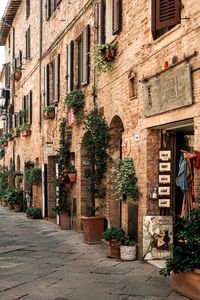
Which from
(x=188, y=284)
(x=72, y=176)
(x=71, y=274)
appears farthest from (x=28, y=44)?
(x=188, y=284)

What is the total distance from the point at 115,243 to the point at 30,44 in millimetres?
12428

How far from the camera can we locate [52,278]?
6637mm

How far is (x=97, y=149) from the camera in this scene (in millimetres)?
9531

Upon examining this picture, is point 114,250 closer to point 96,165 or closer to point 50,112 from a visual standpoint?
point 96,165

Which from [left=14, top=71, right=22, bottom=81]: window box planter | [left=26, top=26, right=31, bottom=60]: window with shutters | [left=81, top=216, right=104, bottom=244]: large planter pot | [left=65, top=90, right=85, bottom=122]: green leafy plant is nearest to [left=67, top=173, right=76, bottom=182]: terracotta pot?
[left=65, top=90, right=85, bottom=122]: green leafy plant

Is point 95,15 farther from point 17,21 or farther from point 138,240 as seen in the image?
point 17,21

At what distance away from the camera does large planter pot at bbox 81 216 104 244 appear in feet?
31.4

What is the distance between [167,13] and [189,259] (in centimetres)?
366

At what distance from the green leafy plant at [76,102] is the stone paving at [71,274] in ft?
10.8

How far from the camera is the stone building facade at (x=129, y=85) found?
20.7 feet

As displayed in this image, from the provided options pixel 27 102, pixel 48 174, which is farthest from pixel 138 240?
pixel 27 102

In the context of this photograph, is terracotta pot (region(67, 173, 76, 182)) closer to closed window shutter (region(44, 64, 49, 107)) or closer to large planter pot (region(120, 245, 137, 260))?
closed window shutter (region(44, 64, 49, 107))

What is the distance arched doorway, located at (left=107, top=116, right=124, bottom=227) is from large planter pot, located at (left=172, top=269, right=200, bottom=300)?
150 inches

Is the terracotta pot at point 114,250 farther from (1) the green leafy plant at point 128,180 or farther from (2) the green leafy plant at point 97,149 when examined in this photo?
(2) the green leafy plant at point 97,149
